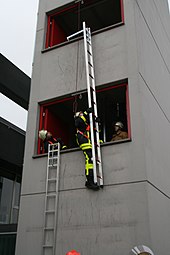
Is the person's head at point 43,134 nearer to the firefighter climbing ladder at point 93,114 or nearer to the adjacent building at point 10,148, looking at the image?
the firefighter climbing ladder at point 93,114

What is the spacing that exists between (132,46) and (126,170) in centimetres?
345

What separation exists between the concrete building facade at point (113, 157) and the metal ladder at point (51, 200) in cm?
14

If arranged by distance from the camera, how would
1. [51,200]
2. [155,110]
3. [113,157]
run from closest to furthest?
[113,157] → [51,200] → [155,110]

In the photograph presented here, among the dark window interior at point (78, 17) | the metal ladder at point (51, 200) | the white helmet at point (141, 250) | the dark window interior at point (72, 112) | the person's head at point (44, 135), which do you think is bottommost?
A: the white helmet at point (141, 250)

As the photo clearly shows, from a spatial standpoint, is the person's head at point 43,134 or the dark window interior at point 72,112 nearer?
the person's head at point 43,134

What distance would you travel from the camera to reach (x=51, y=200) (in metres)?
8.21

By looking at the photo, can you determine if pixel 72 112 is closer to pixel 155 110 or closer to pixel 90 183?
pixel 155 110

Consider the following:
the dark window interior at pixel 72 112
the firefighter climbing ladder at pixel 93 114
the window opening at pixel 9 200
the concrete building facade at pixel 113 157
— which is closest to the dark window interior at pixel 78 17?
the concrete building facade at pixel 113 157

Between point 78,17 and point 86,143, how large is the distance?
216 inches

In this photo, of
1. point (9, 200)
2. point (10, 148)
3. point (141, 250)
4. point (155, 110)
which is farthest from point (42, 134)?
point (9, 200)

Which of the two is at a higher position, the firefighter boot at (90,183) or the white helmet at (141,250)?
the firefighter boot at (90,183)

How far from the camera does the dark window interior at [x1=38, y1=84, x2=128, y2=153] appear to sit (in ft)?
32.6

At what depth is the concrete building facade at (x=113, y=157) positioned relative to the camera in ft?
23.6

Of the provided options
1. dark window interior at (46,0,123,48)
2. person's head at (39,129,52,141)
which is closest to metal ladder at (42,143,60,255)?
person's head at (39,129,52,141)
